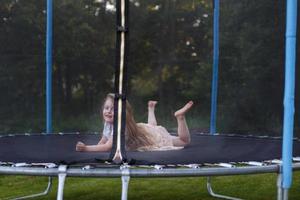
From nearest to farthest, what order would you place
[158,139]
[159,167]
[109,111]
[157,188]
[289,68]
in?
1. [289,68]
2. [159,167]
3. [109,111]
4. [158,139]
5. [157,188]

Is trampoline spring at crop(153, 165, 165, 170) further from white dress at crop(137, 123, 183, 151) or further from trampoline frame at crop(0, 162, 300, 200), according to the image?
white dress at crop(137, 123, 183, 151)

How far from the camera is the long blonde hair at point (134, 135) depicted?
232 centimetres

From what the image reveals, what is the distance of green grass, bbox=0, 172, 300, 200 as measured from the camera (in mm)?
2980

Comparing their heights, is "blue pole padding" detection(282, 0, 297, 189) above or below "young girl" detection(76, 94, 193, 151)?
above

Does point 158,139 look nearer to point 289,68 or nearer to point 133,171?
point 133,171

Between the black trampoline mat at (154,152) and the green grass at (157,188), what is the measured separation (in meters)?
0.28

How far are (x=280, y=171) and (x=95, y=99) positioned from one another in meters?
2.35

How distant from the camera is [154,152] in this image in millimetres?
2350

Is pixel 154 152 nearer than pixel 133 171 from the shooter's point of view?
No

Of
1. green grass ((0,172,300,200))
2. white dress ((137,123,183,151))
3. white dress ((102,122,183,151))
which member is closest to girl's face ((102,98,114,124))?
white dress ((102,122,183,151))

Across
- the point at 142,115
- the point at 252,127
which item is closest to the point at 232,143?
the point at 142,115

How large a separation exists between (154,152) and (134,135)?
11cm

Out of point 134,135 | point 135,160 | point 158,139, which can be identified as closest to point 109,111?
point 134,135

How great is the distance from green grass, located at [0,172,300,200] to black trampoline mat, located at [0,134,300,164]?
275 mm
